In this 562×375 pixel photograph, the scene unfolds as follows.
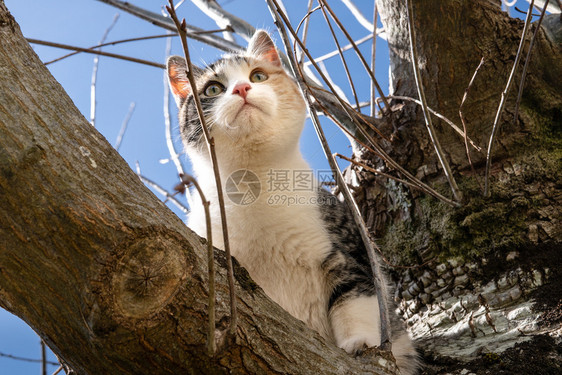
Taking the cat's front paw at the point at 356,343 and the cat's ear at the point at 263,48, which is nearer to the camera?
the cat's front paw at the point at 356,343

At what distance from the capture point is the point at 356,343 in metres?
1.97

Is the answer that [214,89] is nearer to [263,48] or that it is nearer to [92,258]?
[263,48]

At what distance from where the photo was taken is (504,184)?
237cm

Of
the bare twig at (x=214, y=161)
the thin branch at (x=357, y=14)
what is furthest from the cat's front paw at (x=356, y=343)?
the thin branch at (x=357, y=14)

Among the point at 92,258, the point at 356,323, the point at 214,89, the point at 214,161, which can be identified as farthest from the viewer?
the point at 214,89

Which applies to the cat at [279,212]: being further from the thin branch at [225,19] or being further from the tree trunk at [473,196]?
the thin branch at [225,19]

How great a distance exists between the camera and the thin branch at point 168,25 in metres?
2.97

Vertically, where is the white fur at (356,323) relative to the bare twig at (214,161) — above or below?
below

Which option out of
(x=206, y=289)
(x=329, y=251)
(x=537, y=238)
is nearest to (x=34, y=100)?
(x=206, y=289)

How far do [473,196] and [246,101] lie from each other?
1.27 metres

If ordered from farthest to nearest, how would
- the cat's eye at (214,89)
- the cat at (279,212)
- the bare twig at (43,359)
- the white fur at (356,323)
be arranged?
the cat's eye at (214,89)
the cat at (279,212)
the white fur at (356,323)
the bare twig at (43,359)

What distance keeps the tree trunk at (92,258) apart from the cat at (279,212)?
0.87m

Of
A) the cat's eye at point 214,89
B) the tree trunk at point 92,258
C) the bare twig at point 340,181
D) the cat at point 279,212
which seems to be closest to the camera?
the tree trunk at point 92,258

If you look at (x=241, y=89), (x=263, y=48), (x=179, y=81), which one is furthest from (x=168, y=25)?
(x=241, y=89)
